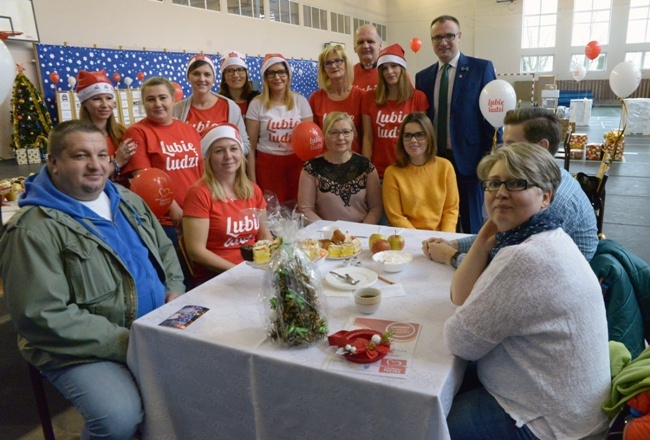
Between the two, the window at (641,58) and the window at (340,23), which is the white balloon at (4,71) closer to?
the window at (340,23)

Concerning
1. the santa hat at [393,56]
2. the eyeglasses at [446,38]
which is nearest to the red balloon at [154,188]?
the santa hat at [393,56]

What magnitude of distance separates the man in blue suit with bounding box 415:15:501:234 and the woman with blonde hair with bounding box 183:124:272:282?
185 cm

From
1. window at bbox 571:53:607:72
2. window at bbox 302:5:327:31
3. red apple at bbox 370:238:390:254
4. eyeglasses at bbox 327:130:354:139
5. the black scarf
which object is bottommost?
red apple at bbox 370:238:390:254

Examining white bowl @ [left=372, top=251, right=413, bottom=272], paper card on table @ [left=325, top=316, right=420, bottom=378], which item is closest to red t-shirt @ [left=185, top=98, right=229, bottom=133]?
white bowl @ [left=372, top=251, right=413, bottom=272]

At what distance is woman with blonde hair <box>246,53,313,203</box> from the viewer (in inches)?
143

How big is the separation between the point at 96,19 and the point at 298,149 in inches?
275

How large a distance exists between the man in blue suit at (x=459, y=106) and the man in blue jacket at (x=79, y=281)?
8.61 feet

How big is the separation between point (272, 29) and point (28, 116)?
7400 mm

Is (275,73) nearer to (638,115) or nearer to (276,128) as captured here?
(276,128)

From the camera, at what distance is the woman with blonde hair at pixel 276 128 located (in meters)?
3.63

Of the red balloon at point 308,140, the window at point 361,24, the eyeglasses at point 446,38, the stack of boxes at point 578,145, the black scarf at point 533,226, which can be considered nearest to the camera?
the black scarf at point 533,226

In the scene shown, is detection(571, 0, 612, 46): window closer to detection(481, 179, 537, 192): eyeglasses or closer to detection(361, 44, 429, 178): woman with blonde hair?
detection(361, 44, 429, 178): woman with blonde hair

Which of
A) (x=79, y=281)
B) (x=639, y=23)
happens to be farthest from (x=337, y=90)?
(x=639, y=23)

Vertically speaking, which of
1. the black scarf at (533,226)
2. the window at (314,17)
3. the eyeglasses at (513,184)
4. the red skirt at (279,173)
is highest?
the window at (314,17)
